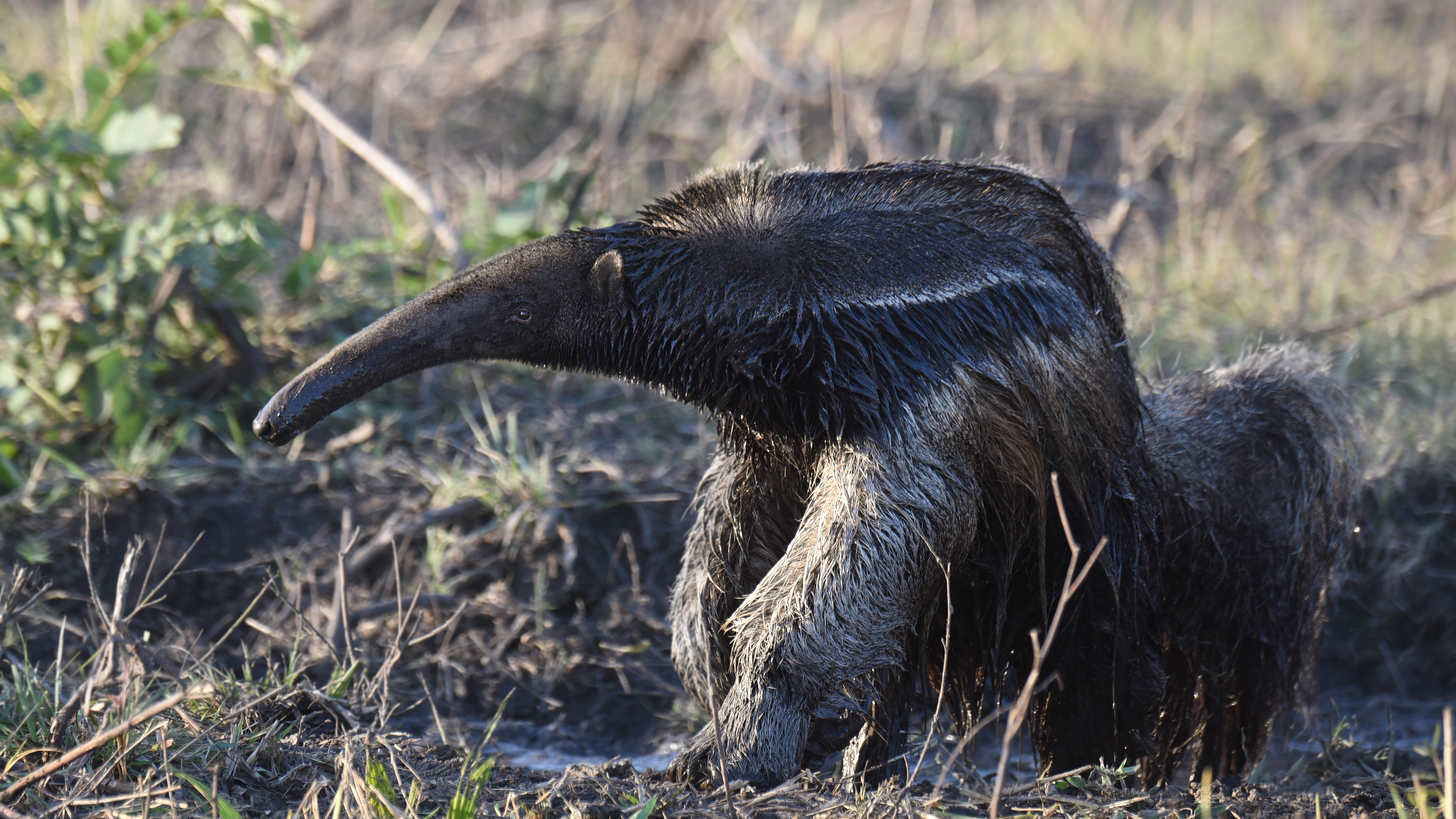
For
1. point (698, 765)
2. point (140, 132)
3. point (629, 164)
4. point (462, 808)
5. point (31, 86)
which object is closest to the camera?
point (462, 808)

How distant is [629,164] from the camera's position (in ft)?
26.5

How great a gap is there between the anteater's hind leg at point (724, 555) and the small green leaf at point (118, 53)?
3189mm

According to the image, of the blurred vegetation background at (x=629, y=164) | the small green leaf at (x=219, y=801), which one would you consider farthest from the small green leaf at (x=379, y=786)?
the blurred vegetation background at (x=629, y=164)

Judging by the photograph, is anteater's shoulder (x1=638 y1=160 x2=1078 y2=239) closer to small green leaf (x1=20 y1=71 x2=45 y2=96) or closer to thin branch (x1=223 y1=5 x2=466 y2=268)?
→ thin branch (x1=223 y1=5 x2=466 y2=268)

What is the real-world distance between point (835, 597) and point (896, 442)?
1.33 ft

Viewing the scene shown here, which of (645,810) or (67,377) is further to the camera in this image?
(67,377)

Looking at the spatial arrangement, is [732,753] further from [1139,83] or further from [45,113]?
[1139,83]

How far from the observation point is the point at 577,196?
19.2 ft

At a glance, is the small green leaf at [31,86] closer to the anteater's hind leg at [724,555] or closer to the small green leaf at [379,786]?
the anteater's hind leg at [724,555]

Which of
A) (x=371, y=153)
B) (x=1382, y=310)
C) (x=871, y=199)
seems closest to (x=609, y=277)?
(x=871, y=199)

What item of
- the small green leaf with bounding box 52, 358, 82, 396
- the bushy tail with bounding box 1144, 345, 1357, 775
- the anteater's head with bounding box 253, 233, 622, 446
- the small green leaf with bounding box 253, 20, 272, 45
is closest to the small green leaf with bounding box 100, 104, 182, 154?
the small green leaf with bounding box 253, 20, 272, 45

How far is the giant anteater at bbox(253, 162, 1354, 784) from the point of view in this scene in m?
3.21

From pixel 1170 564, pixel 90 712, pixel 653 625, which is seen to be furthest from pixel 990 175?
pixel 90 712

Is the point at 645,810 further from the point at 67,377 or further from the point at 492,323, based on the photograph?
the point at 67,377
